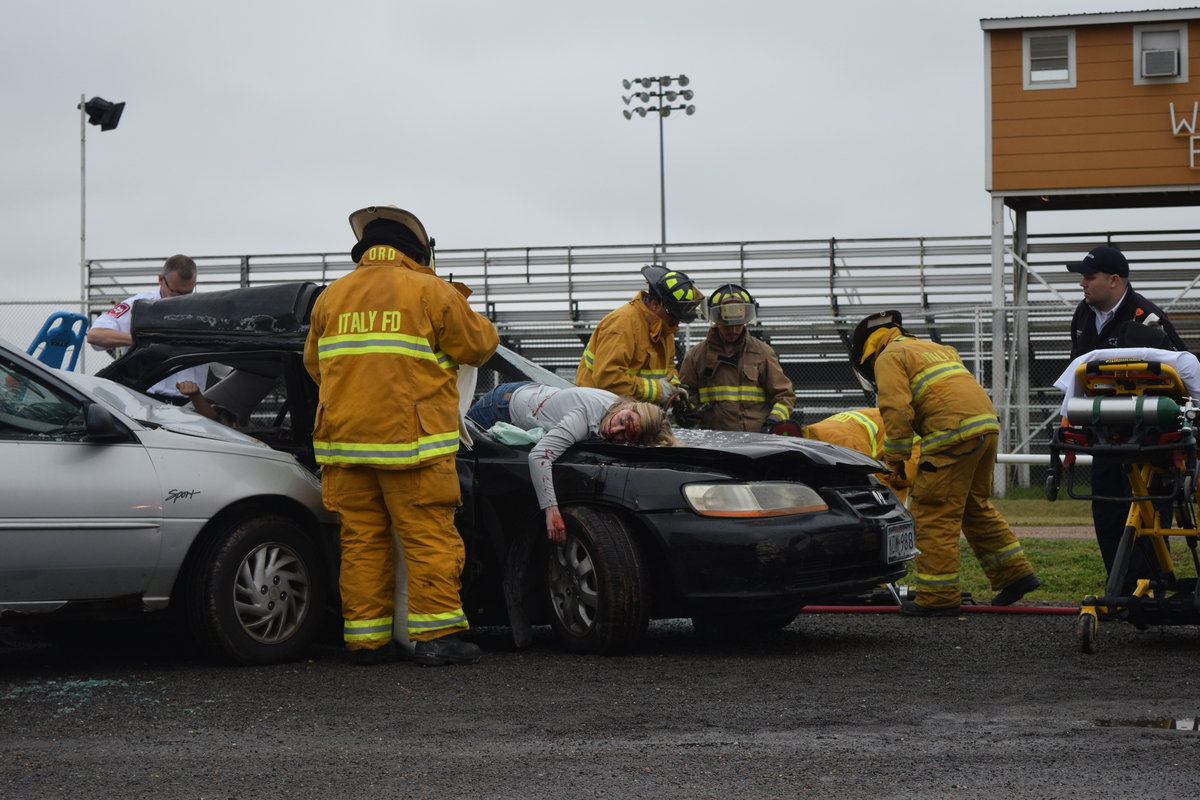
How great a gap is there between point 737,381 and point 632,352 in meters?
1.04

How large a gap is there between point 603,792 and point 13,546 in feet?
9.32

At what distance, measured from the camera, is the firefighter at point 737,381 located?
361 inches

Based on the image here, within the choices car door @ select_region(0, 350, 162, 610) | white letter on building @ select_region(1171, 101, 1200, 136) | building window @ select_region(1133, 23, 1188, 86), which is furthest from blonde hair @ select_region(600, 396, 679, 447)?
building window @ select_region(1133, 23, 1188, 86)

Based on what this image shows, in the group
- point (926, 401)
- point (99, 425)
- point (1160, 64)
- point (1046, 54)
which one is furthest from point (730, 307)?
point (1160, 64)

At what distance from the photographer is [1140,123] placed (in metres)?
21.7

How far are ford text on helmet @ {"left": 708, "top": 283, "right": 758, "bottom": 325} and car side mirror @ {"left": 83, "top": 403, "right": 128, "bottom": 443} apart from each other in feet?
13.0

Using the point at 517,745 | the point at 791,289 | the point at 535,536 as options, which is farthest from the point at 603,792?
the point at 791,289

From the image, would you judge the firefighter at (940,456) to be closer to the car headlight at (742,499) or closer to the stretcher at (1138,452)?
the stretcher at (1138,452)

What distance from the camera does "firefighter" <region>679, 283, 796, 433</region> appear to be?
9172 mm

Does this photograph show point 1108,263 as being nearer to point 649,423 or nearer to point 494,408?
point 649,423

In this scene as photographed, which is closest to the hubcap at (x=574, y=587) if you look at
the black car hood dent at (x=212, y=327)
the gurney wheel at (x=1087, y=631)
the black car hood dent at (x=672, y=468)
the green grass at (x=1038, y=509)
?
the black car hood dent at (x=672, y=468)

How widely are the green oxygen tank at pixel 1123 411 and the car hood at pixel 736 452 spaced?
3.31 ft

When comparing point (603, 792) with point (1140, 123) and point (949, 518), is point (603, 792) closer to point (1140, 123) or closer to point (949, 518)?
point (949, 518)

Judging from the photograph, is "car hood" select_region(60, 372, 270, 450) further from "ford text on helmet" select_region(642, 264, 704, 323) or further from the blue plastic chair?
the blue plastic chair
